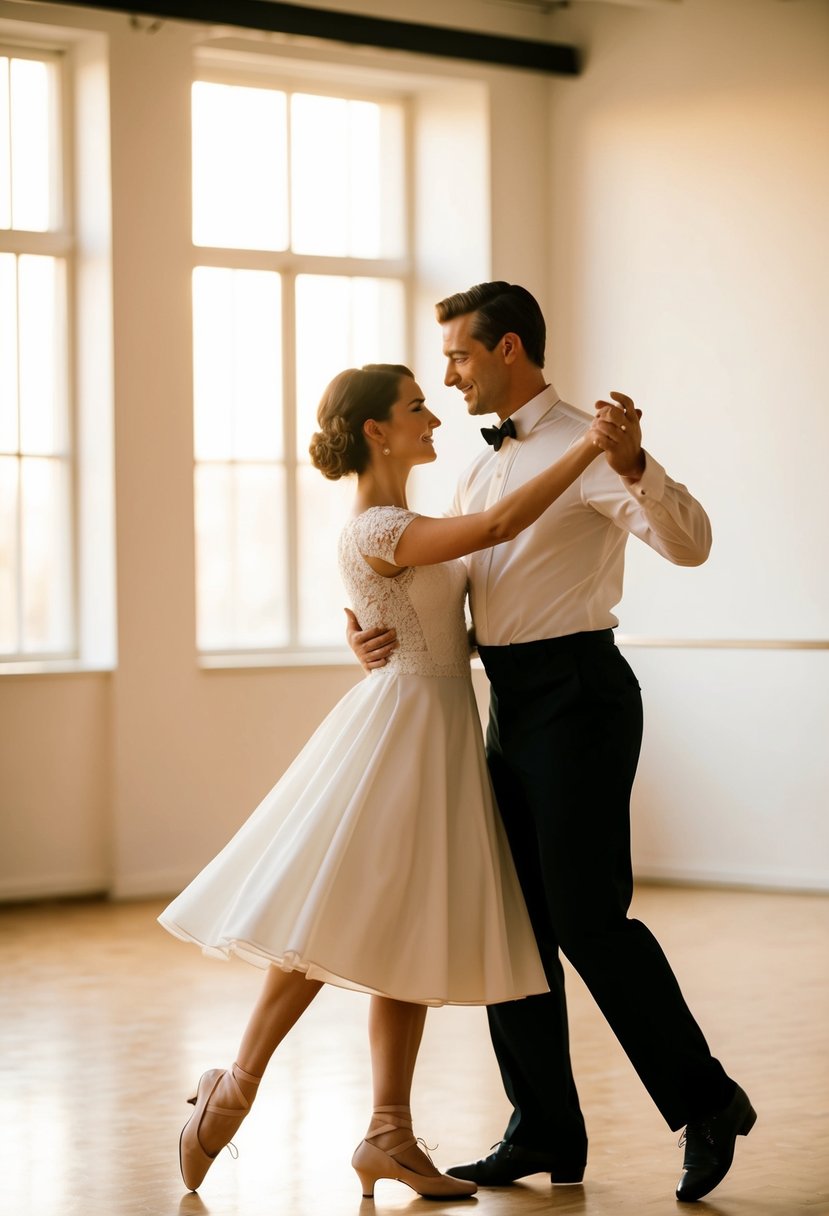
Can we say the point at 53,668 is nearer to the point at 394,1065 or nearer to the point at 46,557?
the point at 46,557

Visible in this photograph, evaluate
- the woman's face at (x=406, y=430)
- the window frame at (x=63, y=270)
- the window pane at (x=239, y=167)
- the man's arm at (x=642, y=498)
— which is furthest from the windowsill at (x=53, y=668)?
the man's arm at (x=642, y=498)

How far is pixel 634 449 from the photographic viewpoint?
3.03m

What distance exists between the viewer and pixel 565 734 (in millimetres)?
3262

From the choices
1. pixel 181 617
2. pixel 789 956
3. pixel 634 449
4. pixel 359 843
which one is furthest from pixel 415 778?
pixel 181 617

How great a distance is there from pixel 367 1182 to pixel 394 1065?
0.24m

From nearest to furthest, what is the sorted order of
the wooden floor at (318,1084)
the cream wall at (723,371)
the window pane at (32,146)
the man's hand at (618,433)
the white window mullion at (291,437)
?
the man's hand at (618,433) → the wooden floor at (318,1084) → the cream wall at (723,371) → the window pane at (32,146) → the white window mullion at (291,437)

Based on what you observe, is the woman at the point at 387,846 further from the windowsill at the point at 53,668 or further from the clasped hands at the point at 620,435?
the windowsill at the point at 53,668

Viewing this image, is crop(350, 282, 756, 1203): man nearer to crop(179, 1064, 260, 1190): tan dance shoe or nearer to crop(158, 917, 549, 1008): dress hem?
crop(158, 917, 549, 1008): dress hem

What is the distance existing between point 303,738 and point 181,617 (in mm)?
757

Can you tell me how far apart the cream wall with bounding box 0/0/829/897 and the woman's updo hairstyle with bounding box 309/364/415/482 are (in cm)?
346

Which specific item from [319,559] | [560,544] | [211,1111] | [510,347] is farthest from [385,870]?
[319,559]

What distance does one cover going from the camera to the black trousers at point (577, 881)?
3203 mm

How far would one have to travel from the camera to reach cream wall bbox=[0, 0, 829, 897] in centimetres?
678

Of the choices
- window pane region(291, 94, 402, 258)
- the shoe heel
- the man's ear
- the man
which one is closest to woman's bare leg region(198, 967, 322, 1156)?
the shoe heel
